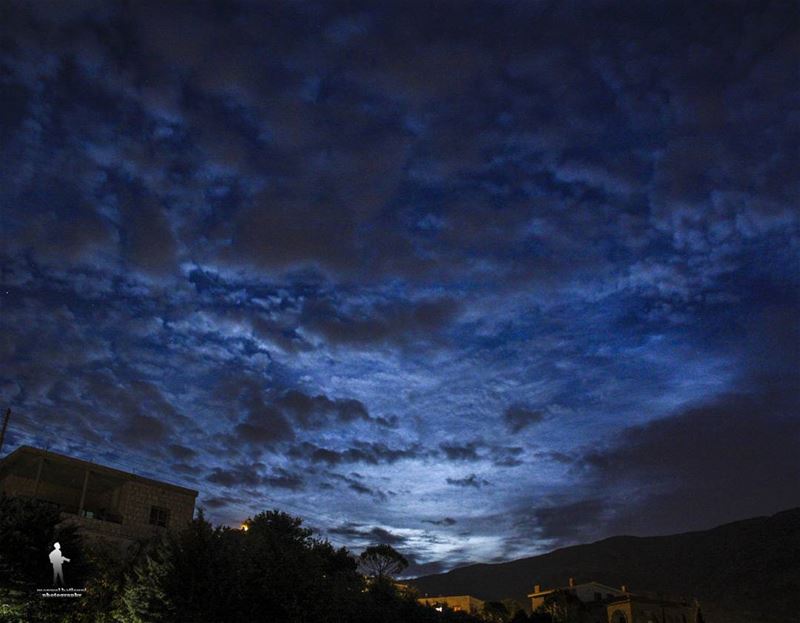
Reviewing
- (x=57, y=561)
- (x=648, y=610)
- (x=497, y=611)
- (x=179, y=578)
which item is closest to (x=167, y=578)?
(x=179, y=578)

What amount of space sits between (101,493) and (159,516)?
456 cm

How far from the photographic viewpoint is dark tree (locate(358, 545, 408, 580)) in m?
81.8

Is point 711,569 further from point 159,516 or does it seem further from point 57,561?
point 57,561

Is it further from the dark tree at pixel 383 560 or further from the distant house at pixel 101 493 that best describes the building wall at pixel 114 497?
the dark tree at pixel 383 560

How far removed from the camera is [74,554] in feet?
83.0

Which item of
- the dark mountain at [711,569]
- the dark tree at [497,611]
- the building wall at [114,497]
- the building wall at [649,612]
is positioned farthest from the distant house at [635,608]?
the building wall at [114,497]

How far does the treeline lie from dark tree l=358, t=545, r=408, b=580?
5587 centimetres

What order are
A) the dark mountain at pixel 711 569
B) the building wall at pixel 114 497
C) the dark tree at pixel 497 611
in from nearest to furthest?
the building wall at pixel 114 497, the dark tree at pixel 497 611, the dark mountain at pixel 711 569

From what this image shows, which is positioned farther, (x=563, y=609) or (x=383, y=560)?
(x=383, y=560)

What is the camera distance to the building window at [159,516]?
35.9 meters

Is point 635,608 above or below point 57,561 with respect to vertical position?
below

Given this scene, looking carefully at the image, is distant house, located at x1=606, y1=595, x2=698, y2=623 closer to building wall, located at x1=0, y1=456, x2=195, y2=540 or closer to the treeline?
the treeline

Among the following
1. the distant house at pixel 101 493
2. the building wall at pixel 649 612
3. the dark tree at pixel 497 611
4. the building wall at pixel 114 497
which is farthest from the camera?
the dark tree at pixel 497 611

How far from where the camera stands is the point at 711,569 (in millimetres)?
128250
